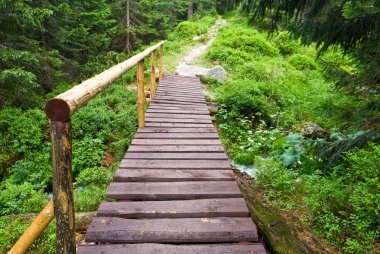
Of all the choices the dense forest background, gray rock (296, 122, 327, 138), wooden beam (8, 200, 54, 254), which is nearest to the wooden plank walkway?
wooden beam (8, 200, 54, 254)

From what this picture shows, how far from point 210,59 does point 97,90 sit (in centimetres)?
1346

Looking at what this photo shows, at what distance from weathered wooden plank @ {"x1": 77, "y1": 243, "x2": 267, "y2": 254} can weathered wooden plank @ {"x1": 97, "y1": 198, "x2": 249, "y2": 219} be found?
14.6 inches

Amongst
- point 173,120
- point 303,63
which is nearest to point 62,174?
point 173,120

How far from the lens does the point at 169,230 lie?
2434 millimetres

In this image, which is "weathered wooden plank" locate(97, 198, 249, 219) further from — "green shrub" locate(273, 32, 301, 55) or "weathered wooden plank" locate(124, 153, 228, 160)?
"green shrub" locate(273, 32, 301, 55)

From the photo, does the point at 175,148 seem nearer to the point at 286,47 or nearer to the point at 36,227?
the point at 36,227

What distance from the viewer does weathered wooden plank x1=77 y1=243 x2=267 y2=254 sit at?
2199 mm

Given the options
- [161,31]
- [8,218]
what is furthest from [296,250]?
[161,31]

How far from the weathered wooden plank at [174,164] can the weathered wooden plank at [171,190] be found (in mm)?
426

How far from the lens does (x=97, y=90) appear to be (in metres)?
2.04

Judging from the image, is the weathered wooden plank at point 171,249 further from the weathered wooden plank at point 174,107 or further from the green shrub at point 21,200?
the weathered wooden plank at point 174,107

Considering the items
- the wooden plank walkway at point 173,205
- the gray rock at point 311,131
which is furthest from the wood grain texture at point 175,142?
the gray rock at point 311,131

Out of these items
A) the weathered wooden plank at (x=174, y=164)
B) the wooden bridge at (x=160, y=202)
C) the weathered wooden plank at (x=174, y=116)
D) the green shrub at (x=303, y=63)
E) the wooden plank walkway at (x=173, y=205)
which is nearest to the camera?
the wooden bridge at (x=160, y=202)

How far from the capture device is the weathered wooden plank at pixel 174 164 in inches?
142
